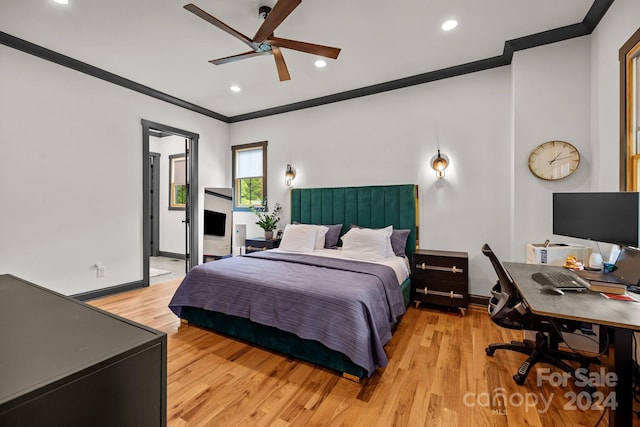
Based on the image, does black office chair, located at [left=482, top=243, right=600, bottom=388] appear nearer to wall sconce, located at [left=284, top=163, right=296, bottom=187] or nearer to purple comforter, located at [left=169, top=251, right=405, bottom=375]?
purple comforter, located at [left=169, top=251, right=405, bottom=375]

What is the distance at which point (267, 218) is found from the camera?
4.95 metres

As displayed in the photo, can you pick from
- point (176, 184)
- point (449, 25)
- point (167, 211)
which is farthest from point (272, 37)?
point (167, 211)

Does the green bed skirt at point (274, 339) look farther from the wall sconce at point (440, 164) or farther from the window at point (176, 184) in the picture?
the window at point (176, 184)

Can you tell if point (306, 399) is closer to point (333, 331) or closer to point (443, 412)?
point (333, 331)

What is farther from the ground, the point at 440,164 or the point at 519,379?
the point at 440,164

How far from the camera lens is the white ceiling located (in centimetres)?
249

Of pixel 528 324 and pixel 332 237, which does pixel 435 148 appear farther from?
pixel 528 324

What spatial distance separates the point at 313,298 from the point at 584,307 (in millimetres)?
1605

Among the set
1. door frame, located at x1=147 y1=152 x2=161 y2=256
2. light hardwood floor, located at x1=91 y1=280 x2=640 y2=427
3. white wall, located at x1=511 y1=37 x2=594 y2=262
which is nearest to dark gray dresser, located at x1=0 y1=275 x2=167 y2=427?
light hardwood floor, located at x1=91 y1=280 x2=640 y2=427

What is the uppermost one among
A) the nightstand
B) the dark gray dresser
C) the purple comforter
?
the dark gray dresser

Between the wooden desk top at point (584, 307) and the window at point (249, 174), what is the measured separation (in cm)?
430

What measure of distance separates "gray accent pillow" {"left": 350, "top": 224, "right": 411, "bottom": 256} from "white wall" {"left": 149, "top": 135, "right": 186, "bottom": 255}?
4.94m

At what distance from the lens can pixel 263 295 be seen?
7.86ft

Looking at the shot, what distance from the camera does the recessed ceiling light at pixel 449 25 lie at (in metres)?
2.68
